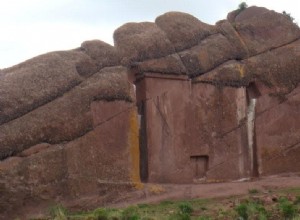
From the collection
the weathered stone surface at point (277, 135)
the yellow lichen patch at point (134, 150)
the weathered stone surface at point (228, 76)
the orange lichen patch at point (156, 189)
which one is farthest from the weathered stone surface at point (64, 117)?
the weathered stone surface at point (277, 135)

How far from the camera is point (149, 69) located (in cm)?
1991

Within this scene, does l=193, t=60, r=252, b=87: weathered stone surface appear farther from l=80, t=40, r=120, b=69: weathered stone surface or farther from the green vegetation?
the green vegetation

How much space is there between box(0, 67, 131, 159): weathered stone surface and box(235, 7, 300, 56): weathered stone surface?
5891mm

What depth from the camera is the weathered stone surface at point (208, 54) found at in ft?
68.6

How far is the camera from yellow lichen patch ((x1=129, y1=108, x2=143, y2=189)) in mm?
18836

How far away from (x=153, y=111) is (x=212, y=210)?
560 cm

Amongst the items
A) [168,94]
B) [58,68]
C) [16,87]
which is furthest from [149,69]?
[16,87]

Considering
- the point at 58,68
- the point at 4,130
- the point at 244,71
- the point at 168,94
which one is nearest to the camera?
the point at 4,130

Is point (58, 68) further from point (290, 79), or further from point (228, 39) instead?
point (290, 79)

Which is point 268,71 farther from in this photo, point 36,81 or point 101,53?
point 36,81

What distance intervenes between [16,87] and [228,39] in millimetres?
8193

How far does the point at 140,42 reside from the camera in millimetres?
20250

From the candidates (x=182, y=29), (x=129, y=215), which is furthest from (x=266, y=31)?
(x=129, y=215)

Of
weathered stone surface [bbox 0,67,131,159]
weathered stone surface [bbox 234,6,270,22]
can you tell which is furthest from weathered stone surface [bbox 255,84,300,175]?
weathered stone surface [bbox 0,67,131,159]
